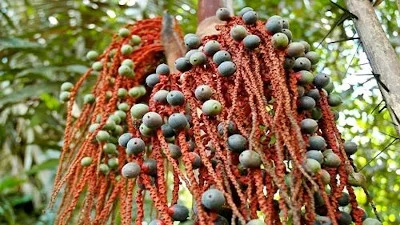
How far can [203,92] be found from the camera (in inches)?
31.9

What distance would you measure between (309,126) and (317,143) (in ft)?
0.09

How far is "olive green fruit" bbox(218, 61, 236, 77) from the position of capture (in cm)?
83

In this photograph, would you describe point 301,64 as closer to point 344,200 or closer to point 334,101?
point 334,101

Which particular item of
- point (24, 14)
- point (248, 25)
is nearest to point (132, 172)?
point (248, 25)

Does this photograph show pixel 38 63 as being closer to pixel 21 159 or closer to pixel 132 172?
pixel 21 159

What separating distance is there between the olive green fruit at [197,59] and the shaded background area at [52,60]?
1142mm

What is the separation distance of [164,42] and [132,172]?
0.52 m

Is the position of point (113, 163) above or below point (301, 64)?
below

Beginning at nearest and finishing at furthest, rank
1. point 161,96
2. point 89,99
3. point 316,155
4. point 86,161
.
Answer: point 316,155 → point 161,96 → point 86,161 → point 89,99

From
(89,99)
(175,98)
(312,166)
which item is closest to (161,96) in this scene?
(175,98)

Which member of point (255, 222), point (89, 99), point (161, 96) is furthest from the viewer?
point (89, 99)

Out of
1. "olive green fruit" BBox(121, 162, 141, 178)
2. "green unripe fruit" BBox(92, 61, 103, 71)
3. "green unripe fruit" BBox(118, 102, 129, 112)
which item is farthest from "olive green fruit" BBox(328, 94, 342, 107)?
"green unripe fruit" BBox(92, 61, 103, 71)

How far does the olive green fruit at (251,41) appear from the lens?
2.85 ft

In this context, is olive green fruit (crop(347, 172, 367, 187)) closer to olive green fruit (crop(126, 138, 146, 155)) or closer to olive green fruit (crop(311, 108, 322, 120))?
olive green fruit (crop(311, 108, 322, 120))
